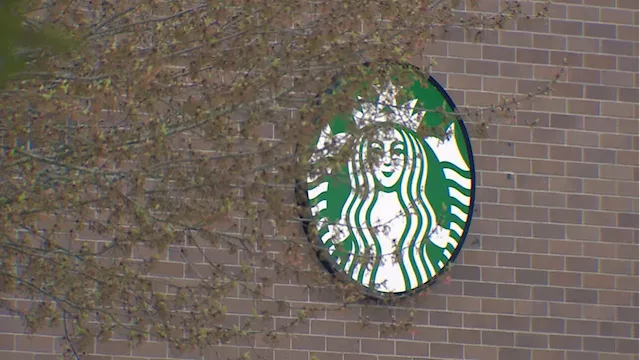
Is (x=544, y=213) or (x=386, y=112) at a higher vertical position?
(x=386, y=112)

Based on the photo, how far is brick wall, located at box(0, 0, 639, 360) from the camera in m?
8.54

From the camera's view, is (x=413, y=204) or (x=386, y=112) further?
(x=413, y=204)

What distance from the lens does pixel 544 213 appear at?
885 centimetres

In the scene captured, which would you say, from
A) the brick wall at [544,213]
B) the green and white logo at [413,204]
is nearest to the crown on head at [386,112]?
the green and white logo at [413,204]

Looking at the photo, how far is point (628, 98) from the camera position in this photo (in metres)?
9.12

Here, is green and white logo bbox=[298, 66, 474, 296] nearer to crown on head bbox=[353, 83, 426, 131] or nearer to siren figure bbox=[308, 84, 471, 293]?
siren figure bbox=[308, 84, 471, 293]

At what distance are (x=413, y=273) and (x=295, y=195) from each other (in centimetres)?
113

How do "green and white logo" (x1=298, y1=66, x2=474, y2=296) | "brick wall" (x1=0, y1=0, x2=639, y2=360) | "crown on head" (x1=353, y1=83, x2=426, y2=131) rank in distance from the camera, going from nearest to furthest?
"crown on head" (x1=353, y1=83, x2=426, y2=131) < "green and white logo" (x1=298, y1=66, x2=474, y2=296) < "brick wall" (x1=0, y1=0, x2=639, y2=360)

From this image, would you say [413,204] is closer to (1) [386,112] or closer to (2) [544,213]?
(2) [544,213]

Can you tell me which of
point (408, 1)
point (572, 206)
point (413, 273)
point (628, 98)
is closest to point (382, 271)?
point (413, 273)

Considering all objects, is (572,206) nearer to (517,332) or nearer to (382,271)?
(517,332)

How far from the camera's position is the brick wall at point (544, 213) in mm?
8539

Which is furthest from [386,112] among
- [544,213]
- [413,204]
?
[544,213]

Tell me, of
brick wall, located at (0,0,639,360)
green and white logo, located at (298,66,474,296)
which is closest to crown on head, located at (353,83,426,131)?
green and white logo, located at (298,66,474,296)
